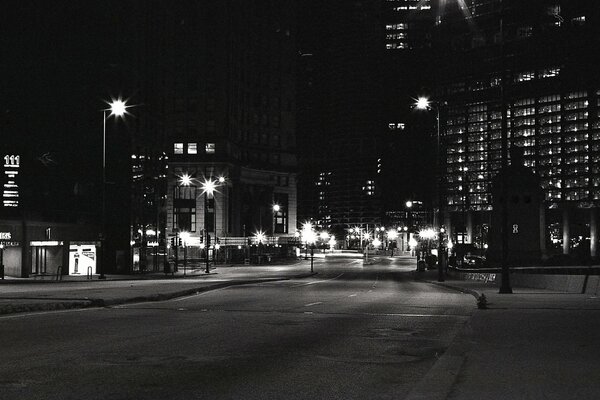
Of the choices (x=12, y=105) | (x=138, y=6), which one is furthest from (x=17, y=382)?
(x=138, y=6)

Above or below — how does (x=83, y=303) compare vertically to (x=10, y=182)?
below

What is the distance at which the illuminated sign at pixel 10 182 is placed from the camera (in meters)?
49.8

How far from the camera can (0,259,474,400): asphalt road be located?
919cm

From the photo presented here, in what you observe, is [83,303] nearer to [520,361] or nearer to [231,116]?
[520,361]

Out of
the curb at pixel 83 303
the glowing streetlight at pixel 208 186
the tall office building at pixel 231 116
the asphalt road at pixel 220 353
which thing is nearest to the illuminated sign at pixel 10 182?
the curb at pixel 83 303

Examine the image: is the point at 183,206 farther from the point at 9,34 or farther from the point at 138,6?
the point at 9,34

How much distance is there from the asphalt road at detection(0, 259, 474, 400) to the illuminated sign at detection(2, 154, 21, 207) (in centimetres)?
3097

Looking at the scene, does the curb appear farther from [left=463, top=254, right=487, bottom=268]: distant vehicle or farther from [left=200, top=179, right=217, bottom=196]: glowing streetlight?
[left=463, top=254, right=487, bottom=268]: distant vehicle

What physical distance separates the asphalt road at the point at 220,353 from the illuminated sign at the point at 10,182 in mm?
30973

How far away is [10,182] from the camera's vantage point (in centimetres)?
5022

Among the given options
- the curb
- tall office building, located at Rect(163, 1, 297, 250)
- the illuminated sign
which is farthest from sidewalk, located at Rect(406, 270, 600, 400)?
tall office building, located at Rect(163, 1, 297, 250)

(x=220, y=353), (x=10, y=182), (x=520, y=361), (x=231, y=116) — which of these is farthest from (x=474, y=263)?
(x=520, y=361)

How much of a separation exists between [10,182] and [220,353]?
1650 inches

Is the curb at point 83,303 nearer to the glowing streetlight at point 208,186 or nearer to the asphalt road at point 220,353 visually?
the asphalt road at point 220,353
